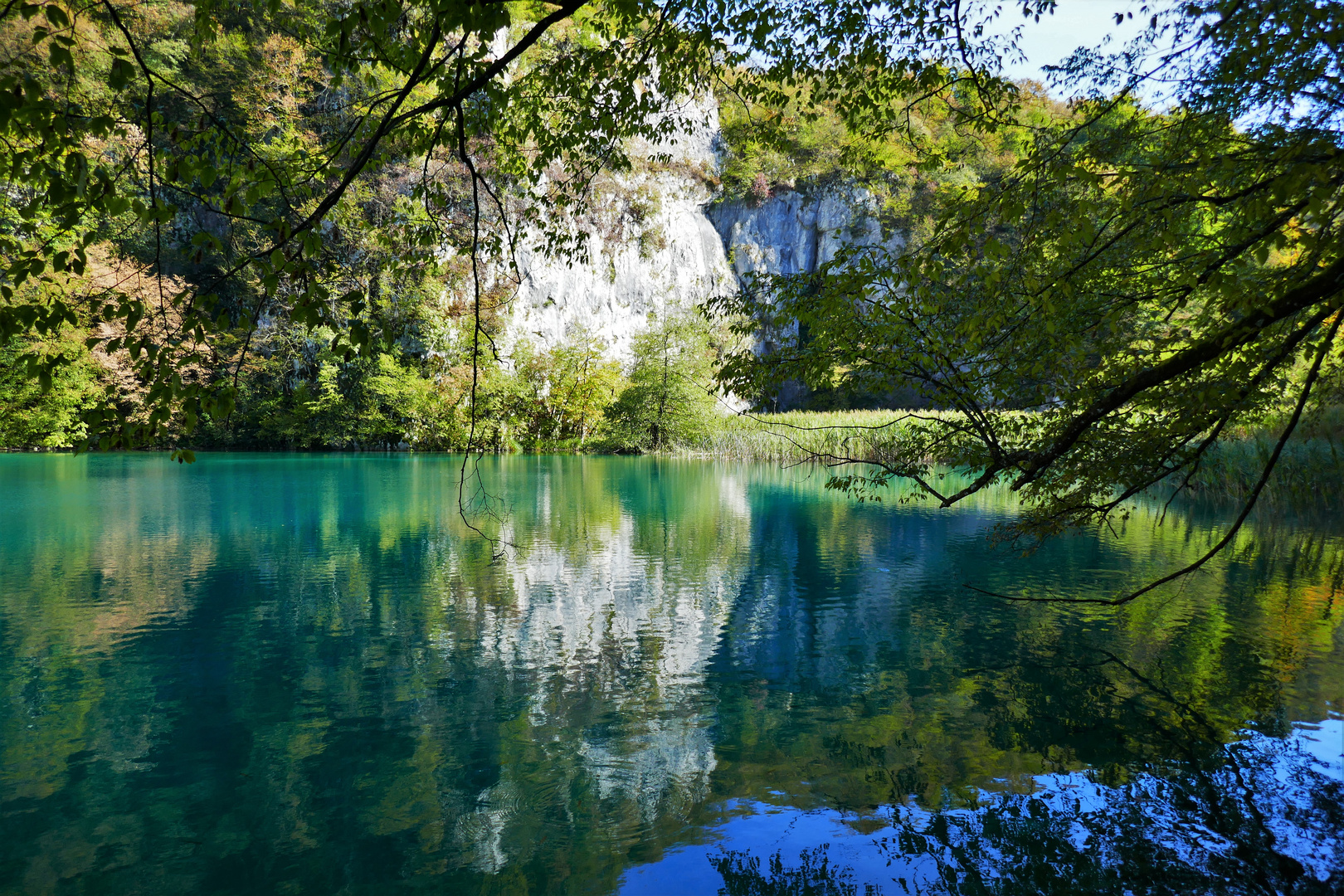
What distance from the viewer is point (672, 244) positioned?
127 feet

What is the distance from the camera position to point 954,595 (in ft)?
22.5

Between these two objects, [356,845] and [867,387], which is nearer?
[356,845]

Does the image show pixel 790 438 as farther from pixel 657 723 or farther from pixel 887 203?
pixel 657 723

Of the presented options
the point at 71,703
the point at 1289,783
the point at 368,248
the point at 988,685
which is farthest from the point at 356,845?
the point at 368,248

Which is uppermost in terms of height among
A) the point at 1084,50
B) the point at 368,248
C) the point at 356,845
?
the point at 368,248

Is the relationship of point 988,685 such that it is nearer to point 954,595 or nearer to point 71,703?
point 954,595

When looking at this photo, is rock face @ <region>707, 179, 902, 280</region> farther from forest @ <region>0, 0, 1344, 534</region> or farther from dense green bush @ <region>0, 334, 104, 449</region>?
forest @ <region>0, 0, 1344, 534</region>

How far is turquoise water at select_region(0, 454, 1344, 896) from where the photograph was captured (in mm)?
2785

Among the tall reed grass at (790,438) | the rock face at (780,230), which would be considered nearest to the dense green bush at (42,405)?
the tall reed grass at (790,438)

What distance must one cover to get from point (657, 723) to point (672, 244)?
36.7 m

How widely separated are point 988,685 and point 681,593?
2900 mm

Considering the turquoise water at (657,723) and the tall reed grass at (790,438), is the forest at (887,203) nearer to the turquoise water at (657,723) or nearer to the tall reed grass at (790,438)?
the turquoise water at (657,723)

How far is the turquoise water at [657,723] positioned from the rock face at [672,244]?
24.7 m

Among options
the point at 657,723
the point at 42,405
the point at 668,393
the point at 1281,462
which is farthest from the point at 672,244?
the point at 657,723
